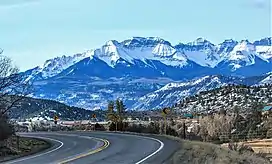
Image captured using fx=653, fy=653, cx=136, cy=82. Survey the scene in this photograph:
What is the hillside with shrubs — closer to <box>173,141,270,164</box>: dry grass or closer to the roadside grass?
the roadside grass

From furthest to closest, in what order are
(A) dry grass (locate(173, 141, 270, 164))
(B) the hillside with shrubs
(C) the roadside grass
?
(B) the hillside with shrubs → (C) the roadside grass → (A) dry grass (locate(173, 141, 270, 164))

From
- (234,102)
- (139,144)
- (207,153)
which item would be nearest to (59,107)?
(234,102)

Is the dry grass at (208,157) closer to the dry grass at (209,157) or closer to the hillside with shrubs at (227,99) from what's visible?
the dry grass at (209,157)

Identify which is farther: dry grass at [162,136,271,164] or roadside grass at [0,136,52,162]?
roadside grass at [0,136,52,162]

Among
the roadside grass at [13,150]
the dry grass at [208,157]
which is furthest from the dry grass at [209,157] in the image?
the roadside grass at [13,150]

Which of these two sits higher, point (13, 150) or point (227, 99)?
point (227, 99)

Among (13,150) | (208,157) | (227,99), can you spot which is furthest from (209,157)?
(227,99)

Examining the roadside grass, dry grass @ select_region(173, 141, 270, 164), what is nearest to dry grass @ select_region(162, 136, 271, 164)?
dry grass @ select_region(173, 141, 270, 164)

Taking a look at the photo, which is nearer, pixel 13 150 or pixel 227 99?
pixel 13 150

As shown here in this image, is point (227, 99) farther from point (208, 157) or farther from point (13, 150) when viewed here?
point (208, 157)

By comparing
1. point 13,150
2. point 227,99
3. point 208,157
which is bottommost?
point 208,157

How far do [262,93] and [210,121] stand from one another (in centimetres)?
5895

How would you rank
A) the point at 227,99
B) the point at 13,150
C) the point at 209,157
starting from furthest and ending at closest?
the point at 227,99 < the point at 13,150 < the point at 209,157

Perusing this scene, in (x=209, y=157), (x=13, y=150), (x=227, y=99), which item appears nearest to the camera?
(x=209, y=157)
